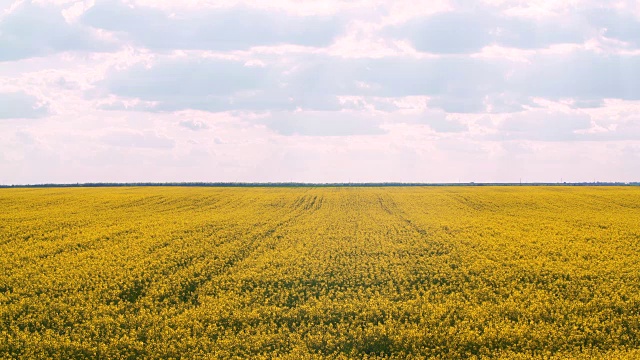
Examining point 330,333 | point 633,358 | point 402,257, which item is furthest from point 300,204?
point 633,358

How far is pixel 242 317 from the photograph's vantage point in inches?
1053

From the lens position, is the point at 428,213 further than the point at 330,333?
Yes

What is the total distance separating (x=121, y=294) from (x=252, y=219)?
28.1 metres

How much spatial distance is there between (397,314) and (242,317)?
24.3ft

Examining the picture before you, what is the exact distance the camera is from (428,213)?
209ft

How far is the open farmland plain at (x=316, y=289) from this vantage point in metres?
23.9

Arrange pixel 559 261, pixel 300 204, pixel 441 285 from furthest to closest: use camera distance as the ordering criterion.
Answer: pixel 300 204
pixel 559 261
pixel 441 285

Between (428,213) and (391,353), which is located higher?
(428,213)

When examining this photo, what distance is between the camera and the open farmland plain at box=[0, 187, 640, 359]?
2394cm

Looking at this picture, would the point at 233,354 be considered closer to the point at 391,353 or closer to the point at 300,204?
the point at 391,353

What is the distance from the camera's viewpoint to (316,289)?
30.8m

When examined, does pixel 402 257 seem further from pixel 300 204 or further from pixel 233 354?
pixel 300 204

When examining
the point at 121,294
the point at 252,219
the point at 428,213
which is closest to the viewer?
the point at 121,294

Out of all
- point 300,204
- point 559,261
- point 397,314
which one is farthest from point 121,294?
point 300,204
